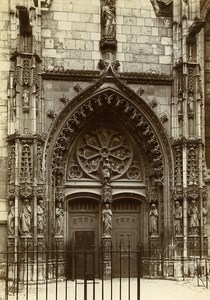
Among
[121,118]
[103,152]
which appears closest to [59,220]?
[103,152]

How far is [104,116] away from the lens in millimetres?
17078

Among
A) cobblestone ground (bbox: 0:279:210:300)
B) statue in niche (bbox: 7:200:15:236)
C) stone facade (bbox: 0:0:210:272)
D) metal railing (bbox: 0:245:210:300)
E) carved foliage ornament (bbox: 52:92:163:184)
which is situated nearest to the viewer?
cobblestone ground (bbox: 0:279:210:300)

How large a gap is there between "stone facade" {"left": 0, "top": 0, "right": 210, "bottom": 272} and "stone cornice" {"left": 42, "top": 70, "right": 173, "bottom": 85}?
0.10 feet

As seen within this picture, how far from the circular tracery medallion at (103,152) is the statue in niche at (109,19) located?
2835mm

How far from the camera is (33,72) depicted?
51.5ft

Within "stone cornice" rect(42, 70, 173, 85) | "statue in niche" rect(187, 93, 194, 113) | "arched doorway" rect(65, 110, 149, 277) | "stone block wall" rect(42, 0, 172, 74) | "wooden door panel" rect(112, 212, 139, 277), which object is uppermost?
"stone block wall" rect(42, 0, 172, 74)

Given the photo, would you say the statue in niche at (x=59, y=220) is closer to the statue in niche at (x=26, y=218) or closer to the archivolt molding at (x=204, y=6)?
the statue in niche at (x=26, y=218)


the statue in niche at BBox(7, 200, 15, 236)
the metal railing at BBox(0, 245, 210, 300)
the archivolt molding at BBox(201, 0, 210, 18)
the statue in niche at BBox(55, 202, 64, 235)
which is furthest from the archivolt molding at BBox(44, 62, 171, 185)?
the archivolt molding at BBox(201, 0, 210, 18)

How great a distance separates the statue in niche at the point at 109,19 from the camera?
1656 cm

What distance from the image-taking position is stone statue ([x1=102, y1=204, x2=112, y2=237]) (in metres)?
16.3

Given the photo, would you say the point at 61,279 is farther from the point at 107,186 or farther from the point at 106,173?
the point at 106,173

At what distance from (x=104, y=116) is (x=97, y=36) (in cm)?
239

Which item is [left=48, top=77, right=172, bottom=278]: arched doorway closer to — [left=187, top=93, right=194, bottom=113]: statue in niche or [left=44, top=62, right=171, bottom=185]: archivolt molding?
[left=44, top=62, right=171, bottom=185]: archivolt molding

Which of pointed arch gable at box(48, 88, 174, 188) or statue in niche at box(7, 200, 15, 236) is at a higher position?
pointed arch gable at box(48, 88, 174, 188)
